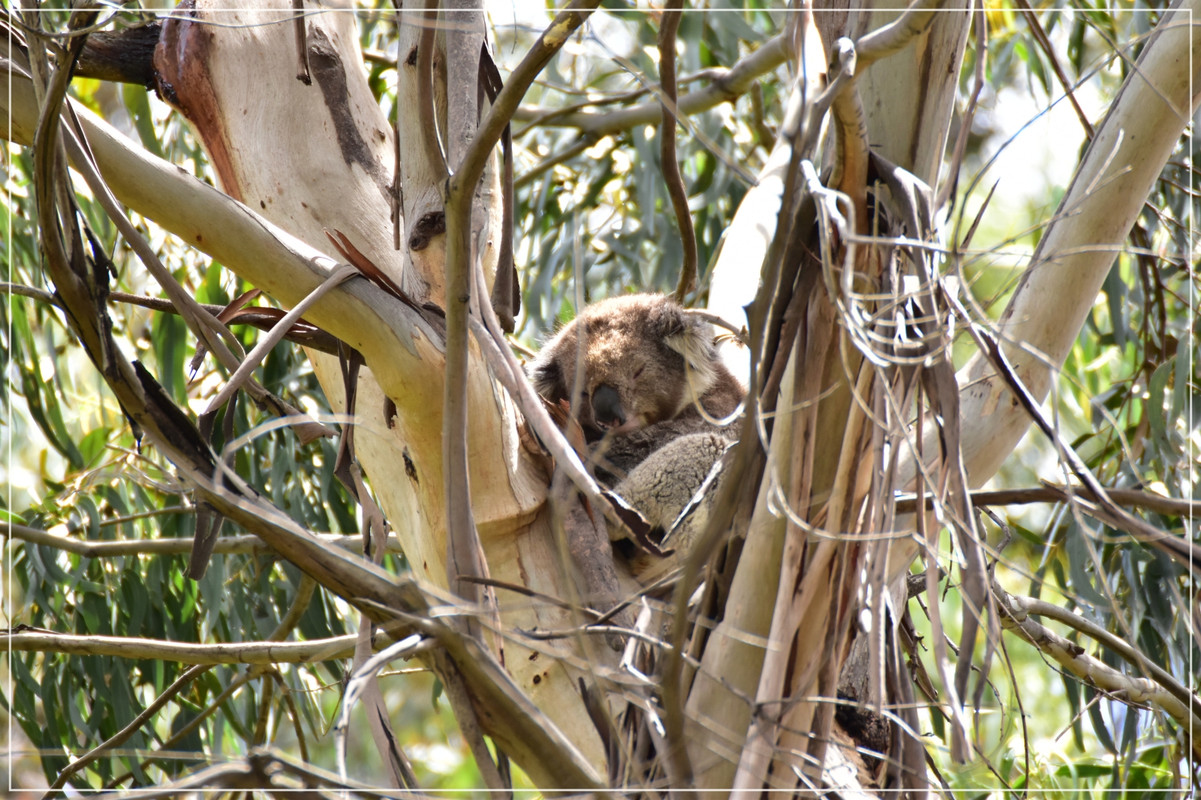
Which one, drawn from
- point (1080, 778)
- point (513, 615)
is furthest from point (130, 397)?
point (1080, 778)

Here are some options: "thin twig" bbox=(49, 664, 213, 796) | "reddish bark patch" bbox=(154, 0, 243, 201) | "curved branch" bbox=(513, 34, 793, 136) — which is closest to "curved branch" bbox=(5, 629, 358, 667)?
"thin twig" bbox=(49, 664, 213, 796)

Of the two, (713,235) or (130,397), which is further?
(713,235)

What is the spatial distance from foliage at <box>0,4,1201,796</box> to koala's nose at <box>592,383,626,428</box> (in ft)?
0.86

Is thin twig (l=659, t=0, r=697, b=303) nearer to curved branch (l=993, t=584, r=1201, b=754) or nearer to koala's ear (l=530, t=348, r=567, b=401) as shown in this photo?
koala's ear (l=530, t=348, r=567, b=401)

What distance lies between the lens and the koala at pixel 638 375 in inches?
97.3

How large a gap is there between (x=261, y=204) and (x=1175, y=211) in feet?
8.11

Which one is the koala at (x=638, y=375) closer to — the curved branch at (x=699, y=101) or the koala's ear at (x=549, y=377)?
the koala's ear at (x=549, y=377)

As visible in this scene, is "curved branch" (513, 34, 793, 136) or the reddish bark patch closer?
the reddish bark patch

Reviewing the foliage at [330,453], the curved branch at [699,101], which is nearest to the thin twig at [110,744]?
the foliage at [330,453]

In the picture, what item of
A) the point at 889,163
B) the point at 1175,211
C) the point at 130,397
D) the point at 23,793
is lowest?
the point at 23,793

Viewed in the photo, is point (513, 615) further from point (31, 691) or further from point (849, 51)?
point (31, 691)

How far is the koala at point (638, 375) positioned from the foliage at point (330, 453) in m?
0.18

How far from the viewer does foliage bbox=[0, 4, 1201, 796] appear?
230 cm

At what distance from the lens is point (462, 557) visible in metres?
1.03
